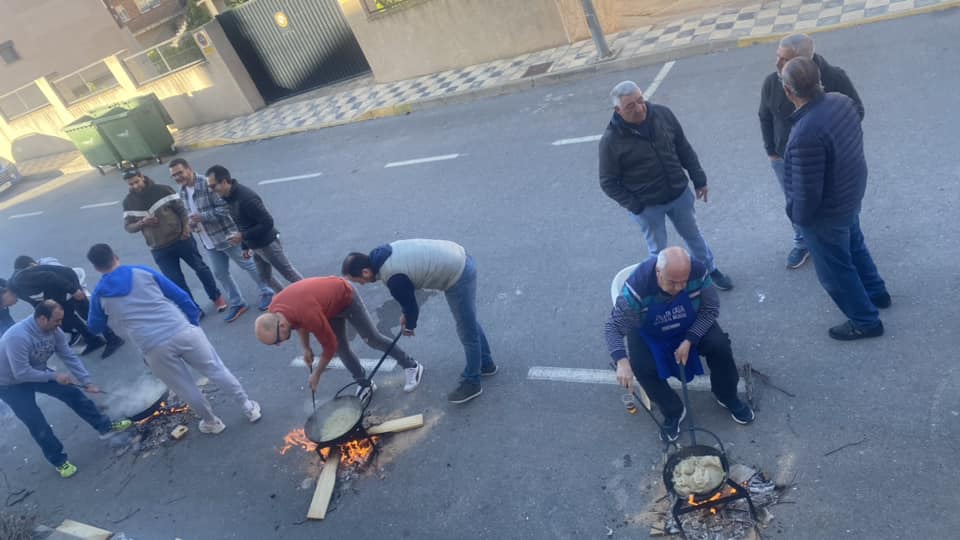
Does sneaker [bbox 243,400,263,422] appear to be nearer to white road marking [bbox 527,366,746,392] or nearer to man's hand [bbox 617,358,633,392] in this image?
white road marking [bbox 527,366,746,392]

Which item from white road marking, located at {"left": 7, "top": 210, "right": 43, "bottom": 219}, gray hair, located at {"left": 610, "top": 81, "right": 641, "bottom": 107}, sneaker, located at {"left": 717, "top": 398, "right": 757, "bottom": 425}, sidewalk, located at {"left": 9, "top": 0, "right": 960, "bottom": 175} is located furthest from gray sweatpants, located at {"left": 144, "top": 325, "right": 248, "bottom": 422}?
white road marking, located at {"left": 7, "top": 210, "right": 43, "bottom": 219}

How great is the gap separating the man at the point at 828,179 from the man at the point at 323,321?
3175 millimetres

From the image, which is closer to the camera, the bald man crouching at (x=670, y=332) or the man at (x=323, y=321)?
the bald man crouching at (x=670, y=332)

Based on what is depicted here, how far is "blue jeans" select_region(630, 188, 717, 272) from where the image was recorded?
4949mm

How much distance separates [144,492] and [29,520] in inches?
35.2

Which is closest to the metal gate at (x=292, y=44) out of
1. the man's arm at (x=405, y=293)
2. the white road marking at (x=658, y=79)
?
the white road marking at (x=658, y=79)

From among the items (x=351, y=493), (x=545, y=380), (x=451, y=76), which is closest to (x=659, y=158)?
(x=545, y=380)

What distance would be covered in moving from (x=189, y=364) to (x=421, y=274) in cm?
237

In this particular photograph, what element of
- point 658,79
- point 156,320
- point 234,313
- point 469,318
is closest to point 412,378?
point 469,318

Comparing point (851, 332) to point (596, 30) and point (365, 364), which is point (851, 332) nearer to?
point (365, 364)

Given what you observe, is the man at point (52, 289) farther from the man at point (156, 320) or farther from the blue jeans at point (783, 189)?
the blue jeans at point (783, 189)

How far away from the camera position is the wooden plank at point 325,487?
4.66 m

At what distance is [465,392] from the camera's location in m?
5.24

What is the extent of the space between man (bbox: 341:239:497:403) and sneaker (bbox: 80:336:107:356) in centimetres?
515
